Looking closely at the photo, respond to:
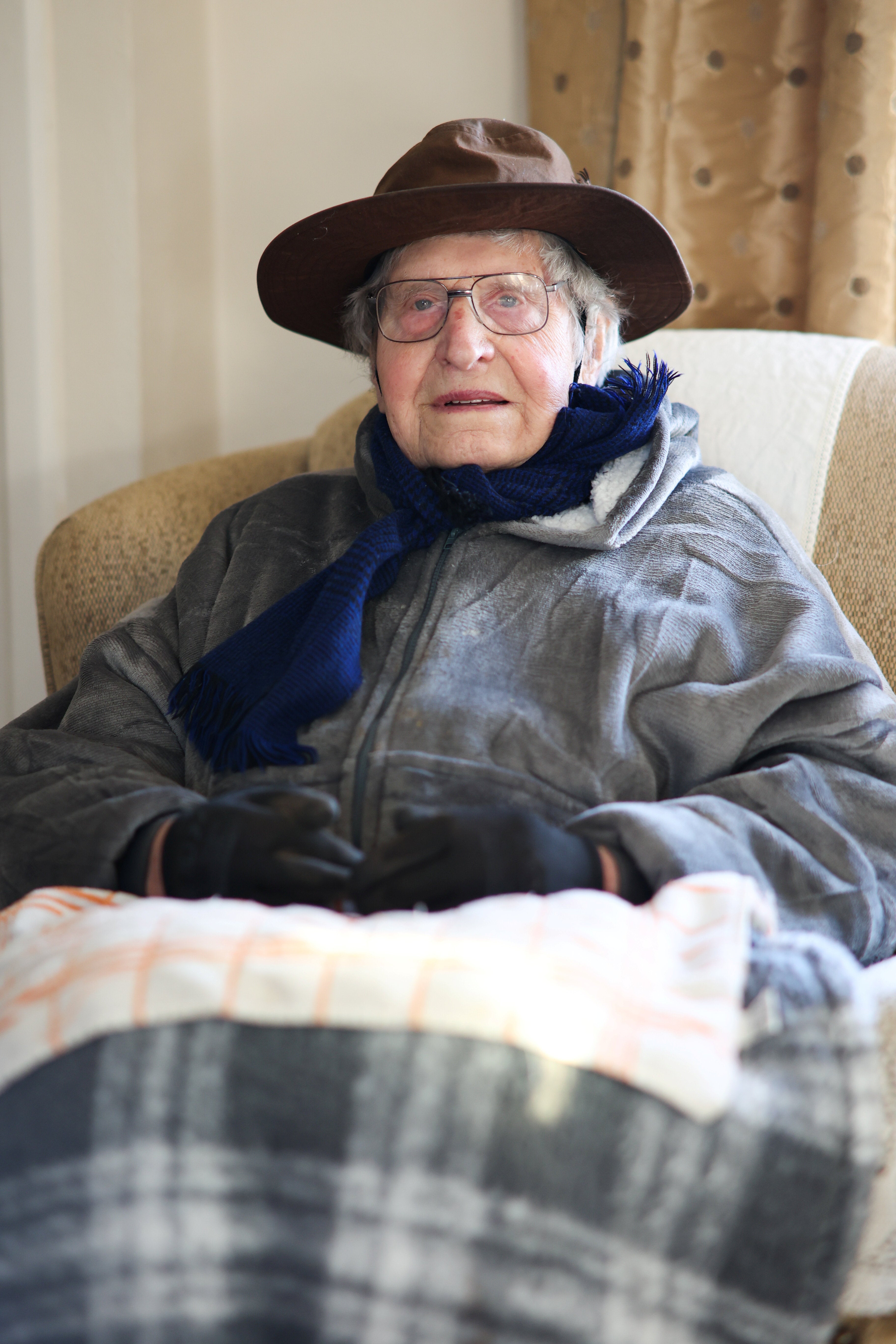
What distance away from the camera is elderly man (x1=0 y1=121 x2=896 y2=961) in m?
0.90

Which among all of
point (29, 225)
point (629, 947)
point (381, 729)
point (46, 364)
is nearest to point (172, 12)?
point (29, 225)

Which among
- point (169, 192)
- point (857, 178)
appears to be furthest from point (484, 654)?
point (169, 192)

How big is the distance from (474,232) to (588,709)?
0.57 meters

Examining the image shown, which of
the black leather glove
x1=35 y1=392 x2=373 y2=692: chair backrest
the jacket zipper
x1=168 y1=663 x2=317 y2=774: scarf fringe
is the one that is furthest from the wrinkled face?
the black leather glove

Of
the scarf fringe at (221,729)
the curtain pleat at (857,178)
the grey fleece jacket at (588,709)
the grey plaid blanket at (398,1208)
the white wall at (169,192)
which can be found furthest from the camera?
the white wall at (169,192)

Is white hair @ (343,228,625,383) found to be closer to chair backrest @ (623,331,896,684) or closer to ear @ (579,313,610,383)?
ear @ (579,313,610,383)

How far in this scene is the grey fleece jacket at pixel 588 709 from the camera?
3.09 feet

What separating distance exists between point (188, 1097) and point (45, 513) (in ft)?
5.22

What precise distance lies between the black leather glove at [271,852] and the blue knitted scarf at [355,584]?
190 millimetres

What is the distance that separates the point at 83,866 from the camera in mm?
955

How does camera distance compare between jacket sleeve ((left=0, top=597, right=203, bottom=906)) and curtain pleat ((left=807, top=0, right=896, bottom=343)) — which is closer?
jacket sleeve ((left=0, top=597, right=203, bottom=906))

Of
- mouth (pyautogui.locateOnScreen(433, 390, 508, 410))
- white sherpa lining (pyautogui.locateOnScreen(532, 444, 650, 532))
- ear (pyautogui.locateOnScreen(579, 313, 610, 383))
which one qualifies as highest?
ear (pyautogui.locateOnScreen(579, 313, 610, 383))

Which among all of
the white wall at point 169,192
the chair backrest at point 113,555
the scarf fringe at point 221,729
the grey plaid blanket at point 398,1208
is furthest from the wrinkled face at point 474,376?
the white wall at point 169,192

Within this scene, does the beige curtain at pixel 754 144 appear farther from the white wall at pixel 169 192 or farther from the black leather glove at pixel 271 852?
the black leather glove at pixel 271 852
